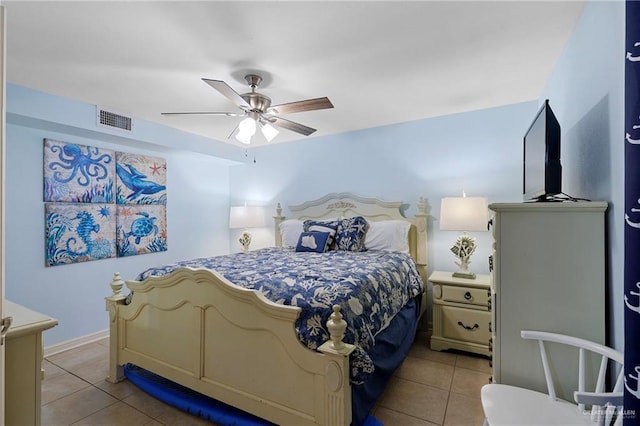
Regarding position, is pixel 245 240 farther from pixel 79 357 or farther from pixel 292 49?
pixel 292 49

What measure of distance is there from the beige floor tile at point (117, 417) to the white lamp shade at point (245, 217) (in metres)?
2.52

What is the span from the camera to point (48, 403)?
202cm

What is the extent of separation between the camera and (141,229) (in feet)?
11.6

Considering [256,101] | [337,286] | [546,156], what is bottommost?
[337,286]

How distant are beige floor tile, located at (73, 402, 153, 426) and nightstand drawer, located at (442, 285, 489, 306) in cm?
244

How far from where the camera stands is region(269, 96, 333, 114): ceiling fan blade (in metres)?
2.09

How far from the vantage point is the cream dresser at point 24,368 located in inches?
45.4

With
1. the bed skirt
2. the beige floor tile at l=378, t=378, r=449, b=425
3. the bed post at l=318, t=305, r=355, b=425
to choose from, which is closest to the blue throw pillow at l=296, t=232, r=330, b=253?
the bed skirt

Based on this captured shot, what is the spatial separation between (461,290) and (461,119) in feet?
5.77

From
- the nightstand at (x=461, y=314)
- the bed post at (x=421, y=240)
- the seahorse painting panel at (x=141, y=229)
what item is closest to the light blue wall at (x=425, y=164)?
the bed post at (x=421, y=240)

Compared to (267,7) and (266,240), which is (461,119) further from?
(266,240)

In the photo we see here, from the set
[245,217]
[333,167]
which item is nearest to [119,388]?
[245,217]

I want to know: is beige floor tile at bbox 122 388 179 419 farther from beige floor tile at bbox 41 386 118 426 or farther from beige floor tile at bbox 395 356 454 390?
beige floor tile at bbox 395 356 454 390

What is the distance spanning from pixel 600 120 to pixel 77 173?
4.02 meters
